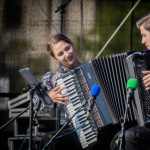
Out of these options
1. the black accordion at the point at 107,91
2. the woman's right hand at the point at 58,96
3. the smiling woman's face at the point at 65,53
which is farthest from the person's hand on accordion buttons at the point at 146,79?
the smiling woman's face at the point at 65,53

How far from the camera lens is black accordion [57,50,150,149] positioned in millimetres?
1916

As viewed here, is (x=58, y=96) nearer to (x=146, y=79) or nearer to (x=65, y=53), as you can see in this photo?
(x=65, y=53)

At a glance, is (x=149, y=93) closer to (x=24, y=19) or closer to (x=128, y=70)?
(x=128, y=70)

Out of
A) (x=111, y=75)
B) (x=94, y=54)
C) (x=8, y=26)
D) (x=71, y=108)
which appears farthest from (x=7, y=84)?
(x=111, y=75)

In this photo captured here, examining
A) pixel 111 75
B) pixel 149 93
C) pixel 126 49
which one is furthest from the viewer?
pixel 126 49

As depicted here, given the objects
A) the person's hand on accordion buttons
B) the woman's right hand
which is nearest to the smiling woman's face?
the woman's right hand

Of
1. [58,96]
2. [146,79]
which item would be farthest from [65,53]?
[146,79]

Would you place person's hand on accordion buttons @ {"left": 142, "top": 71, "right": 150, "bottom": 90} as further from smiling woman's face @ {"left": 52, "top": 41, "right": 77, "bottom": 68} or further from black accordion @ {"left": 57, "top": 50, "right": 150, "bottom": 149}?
smiling woman's face @ {"left": 52, "top": 41, "right": 77, "bottom": 68}

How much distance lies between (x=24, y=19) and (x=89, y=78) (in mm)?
3100

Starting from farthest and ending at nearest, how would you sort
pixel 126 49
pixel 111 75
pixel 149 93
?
pixel 126 49, pixel 111 75, pixel 149 93

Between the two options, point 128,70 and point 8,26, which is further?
point 8,26

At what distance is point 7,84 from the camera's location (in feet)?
15.9

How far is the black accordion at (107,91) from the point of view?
1916mm

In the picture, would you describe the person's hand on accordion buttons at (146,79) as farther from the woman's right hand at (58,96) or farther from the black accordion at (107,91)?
the woman's right hand at (58,96)
